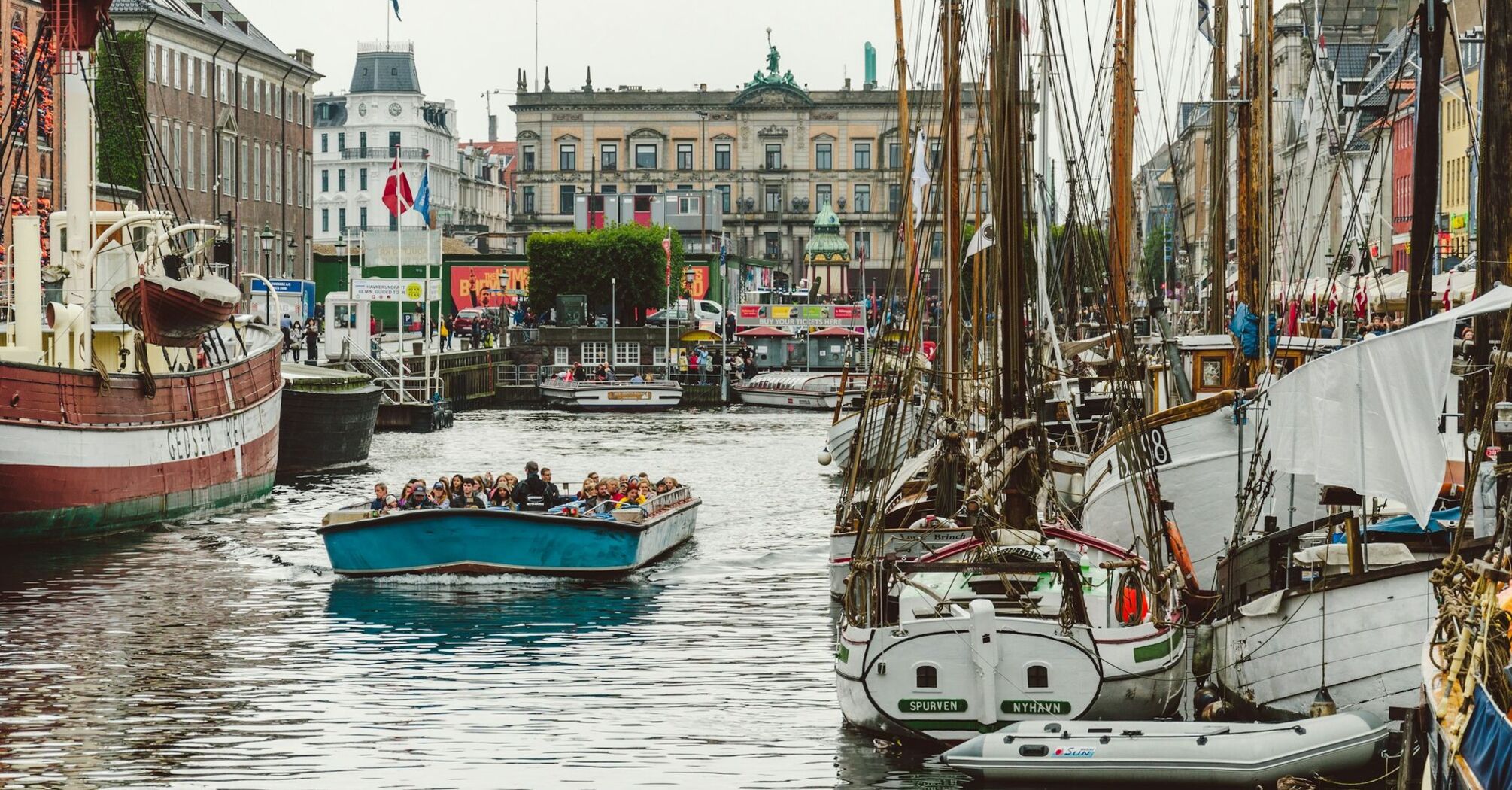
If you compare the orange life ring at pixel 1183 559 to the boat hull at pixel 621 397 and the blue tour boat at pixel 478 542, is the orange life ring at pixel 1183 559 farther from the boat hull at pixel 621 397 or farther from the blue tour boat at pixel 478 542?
the boat hull at pixel 621 397

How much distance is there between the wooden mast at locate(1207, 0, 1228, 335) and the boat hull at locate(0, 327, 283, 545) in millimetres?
20657

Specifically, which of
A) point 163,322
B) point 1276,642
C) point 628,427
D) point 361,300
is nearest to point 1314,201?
point 628,427

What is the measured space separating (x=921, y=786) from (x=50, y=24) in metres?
32.3

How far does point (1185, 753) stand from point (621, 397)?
267 feet

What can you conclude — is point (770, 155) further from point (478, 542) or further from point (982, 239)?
point (982, 239)

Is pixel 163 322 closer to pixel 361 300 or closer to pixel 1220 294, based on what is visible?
pixel 1220 294

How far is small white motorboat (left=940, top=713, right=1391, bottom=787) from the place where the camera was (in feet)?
65.7

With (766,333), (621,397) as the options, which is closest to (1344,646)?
(621,397)

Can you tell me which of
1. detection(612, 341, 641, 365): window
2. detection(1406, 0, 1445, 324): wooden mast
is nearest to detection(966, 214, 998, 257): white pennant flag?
detection(1406, 0, 1445, 324): wooden mast

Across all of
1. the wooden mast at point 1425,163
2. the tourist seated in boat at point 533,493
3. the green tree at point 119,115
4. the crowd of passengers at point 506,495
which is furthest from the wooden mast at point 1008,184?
the green tree at point 119,115

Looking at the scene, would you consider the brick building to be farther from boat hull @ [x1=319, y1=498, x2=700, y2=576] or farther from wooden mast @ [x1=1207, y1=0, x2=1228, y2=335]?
wooden mast @ [x1=1207, y1=0, x2=1228, y2=335]

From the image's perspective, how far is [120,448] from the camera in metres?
42.8

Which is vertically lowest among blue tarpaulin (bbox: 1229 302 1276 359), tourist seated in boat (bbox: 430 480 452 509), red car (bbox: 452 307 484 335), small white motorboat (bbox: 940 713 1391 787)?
small white motorboat (bbox: 940 713 1391 787)

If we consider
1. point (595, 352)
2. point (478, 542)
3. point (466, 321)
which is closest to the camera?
point (478, 542)
